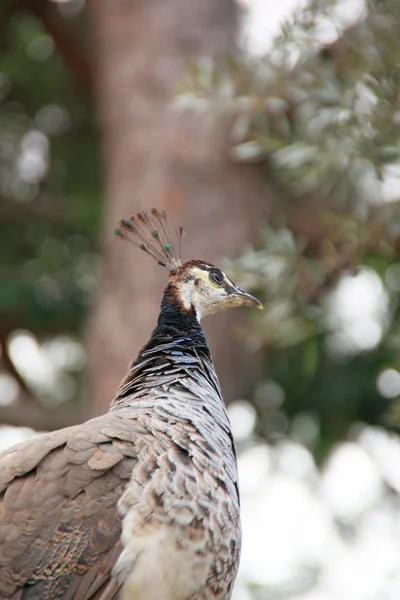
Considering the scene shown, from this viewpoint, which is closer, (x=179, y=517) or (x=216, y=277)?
(x=179, y=517)

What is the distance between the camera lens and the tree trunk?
5.57 metres

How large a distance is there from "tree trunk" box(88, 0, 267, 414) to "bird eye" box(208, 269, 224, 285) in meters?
1.84

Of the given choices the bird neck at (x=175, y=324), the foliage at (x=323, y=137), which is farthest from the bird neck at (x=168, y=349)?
the foliage at (x=323, y=137)

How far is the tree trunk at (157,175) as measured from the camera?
5.57m

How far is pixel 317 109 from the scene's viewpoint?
3.93 meters

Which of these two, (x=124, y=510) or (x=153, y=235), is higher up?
(x=153, y=235)

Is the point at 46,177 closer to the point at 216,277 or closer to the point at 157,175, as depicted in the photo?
the point at 157,175

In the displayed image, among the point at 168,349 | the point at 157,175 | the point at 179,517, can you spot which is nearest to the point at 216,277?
the point at 168,349

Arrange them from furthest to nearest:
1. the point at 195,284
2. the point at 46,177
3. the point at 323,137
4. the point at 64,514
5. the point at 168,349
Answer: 1. the point at 46,177
2. the point at 323,137
3. the point at 195,284
4. the point at 168,349
5. the point at 64,514

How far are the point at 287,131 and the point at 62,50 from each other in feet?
10.8

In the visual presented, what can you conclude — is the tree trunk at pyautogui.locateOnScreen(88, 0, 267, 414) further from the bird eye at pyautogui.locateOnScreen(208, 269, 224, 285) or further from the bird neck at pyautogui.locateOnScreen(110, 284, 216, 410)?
the bird neck at pyautogui.locateOnScreen(110, 284, 216, 410)

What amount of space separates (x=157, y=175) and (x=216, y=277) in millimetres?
2359

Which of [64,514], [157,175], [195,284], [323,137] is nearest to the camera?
[64,514]

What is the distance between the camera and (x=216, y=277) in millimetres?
3545
